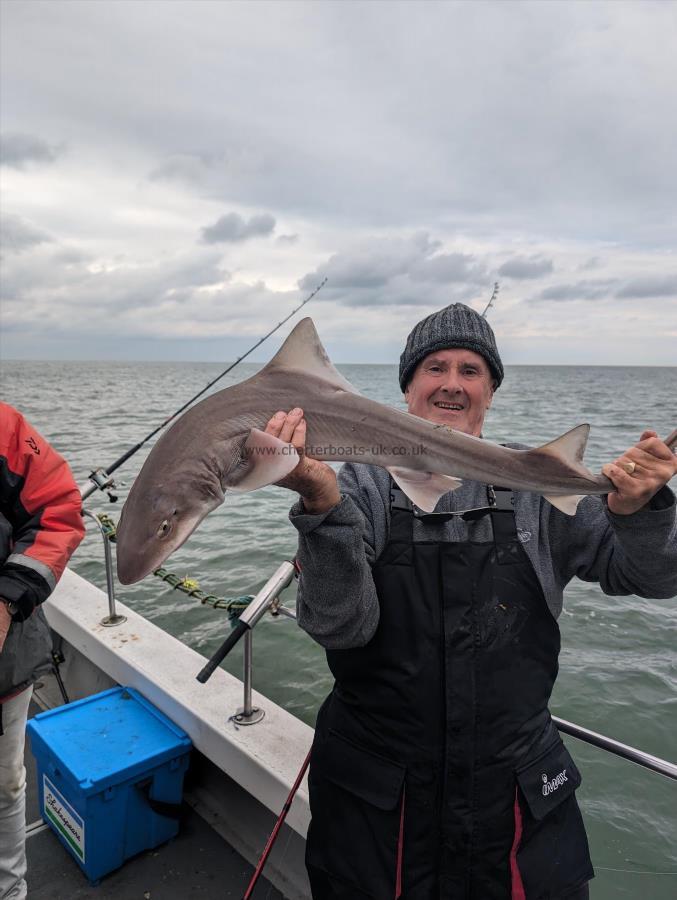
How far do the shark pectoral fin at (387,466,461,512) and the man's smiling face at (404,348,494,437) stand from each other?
44 centimetres

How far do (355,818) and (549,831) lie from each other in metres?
0.67

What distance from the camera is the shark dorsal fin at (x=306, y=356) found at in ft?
7.18

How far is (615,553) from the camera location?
88.1 inches

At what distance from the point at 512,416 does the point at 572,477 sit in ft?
106

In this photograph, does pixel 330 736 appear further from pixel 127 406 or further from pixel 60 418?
pixel 127 406

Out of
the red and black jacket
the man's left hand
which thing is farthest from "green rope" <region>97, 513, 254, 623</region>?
the man's left hand

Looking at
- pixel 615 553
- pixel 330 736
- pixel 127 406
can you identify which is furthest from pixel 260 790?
pixel 127 406

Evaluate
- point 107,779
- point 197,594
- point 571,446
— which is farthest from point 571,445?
point 197,594

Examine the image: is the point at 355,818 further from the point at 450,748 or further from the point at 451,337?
the point at 451,337

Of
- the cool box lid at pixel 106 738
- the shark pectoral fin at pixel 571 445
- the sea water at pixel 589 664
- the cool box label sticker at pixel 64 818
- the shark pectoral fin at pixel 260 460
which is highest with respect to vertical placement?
the shark pectoral fin at pixel 571 445

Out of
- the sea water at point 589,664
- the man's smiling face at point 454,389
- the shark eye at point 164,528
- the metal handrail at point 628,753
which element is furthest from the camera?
the sea water at point 589,664

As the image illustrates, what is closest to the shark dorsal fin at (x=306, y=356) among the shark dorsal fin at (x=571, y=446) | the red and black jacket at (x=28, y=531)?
the shark dorsal fin at (x=571, y=446)

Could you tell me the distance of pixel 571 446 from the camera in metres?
2.23

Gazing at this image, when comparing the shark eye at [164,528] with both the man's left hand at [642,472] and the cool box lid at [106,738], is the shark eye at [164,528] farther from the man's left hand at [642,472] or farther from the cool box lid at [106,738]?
the cool box lid at [106,738]
